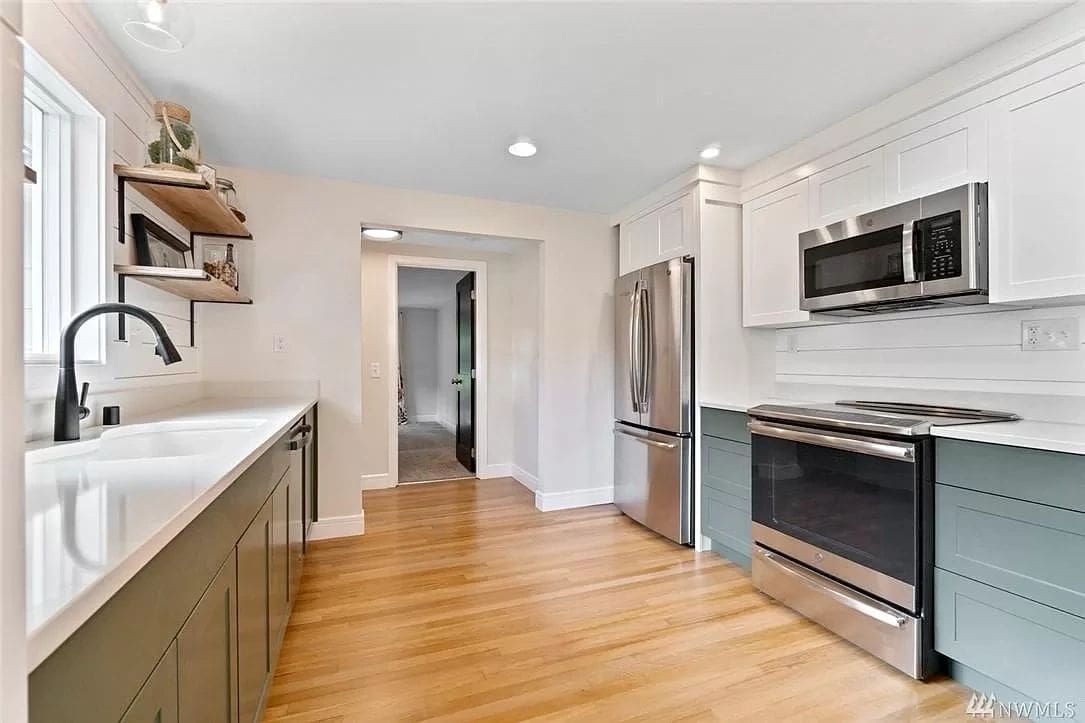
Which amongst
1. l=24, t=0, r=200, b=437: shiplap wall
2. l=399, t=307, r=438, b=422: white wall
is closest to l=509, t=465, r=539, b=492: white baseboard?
l=24, t=0, r=200, b=437: shiplap wall

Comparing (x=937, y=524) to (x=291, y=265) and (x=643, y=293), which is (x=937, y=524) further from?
(x=291, y=265)

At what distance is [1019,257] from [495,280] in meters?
3.81

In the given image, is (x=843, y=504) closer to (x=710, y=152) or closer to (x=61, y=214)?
(x=710, y=152)

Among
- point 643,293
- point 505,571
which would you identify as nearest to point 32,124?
point 505,571

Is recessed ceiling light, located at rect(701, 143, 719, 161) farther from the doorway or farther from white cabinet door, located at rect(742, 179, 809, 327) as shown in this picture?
the doorway

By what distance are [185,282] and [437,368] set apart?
7.51 metres

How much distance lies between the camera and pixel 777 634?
212 centimetres

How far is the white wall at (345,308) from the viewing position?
123 inches

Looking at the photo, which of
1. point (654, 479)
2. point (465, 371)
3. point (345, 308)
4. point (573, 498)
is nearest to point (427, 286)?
point (465, 371)

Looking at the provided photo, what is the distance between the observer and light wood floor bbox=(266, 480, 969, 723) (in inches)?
65.8

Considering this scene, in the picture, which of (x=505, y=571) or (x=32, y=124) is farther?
(x=505, y=571)

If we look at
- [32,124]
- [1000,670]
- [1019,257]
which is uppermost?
[32,124]

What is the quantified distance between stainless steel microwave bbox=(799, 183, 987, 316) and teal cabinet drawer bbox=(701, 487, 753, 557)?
44.5 inches

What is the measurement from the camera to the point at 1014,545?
1591 mm
